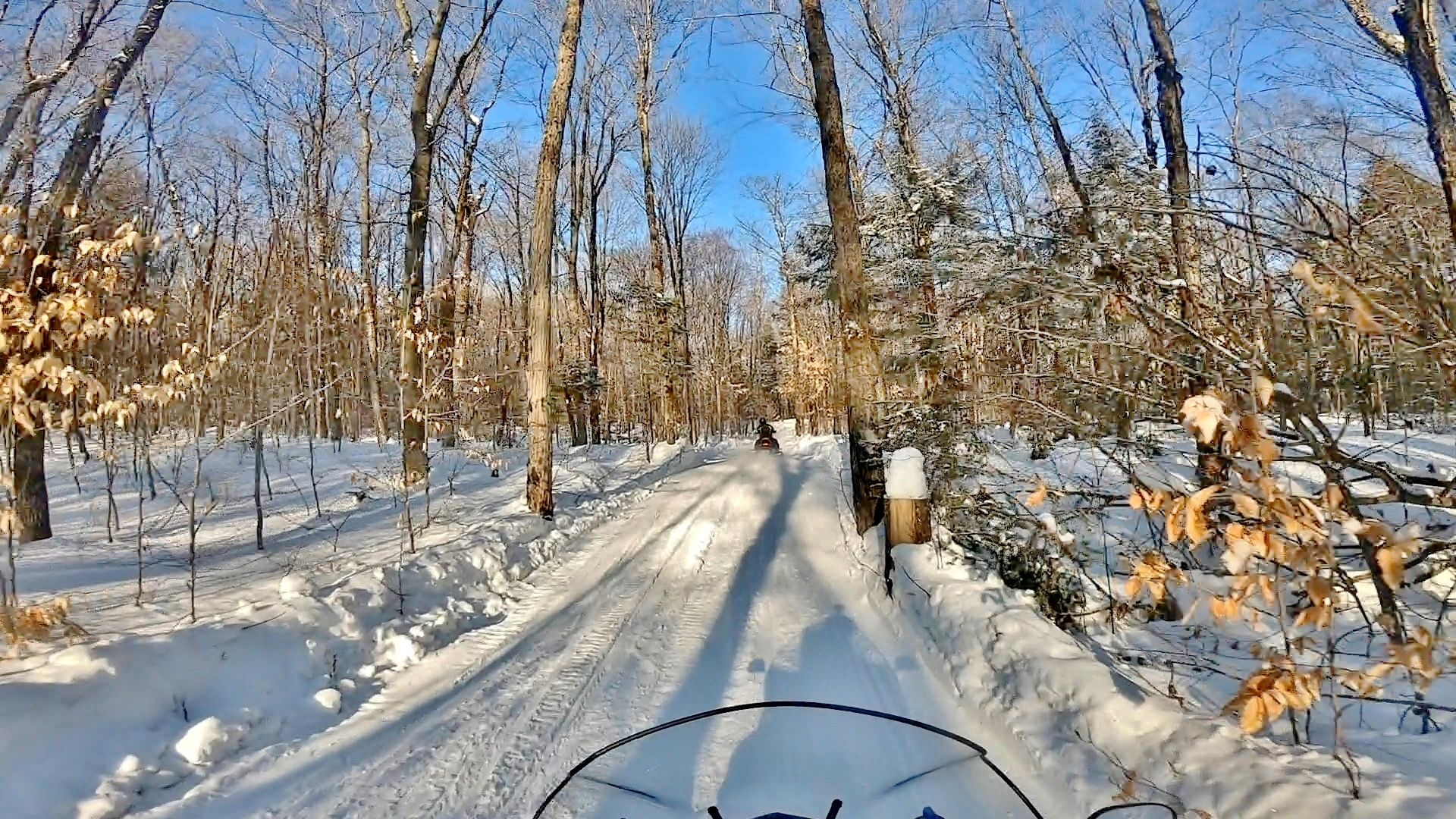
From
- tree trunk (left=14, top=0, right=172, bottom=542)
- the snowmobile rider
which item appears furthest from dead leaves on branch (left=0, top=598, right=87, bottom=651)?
the snowmobile rider

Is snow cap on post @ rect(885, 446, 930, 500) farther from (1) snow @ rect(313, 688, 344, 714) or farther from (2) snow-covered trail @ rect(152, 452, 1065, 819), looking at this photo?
(1) snow @ rect(313, 688, 344, 714)

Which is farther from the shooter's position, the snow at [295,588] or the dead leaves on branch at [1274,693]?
the snow at [295,588]

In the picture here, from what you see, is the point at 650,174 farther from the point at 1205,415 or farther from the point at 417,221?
the point at 1205,415

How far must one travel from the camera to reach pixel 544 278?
1049cm

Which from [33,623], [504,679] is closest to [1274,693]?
[504,679]

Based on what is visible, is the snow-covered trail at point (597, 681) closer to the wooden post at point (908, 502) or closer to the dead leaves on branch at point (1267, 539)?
the wooden post at point (908, 502)

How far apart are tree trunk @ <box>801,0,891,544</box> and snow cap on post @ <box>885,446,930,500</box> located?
151 centimetres

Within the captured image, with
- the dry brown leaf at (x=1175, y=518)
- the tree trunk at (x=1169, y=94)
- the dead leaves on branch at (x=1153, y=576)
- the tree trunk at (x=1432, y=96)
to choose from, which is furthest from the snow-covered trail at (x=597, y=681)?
the tree trunk at (x=1432, y=96)

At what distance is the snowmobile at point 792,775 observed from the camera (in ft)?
10.1

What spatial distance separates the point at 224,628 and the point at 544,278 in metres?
6.75

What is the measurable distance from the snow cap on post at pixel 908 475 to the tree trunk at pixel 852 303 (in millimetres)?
1507

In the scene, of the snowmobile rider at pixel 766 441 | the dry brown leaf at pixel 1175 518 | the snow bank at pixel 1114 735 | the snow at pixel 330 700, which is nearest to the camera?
the dry brown leaf at pixel 1175 518

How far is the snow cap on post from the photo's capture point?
21.1 feet

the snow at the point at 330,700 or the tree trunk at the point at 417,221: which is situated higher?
the tree trunk at the point at 417,221
